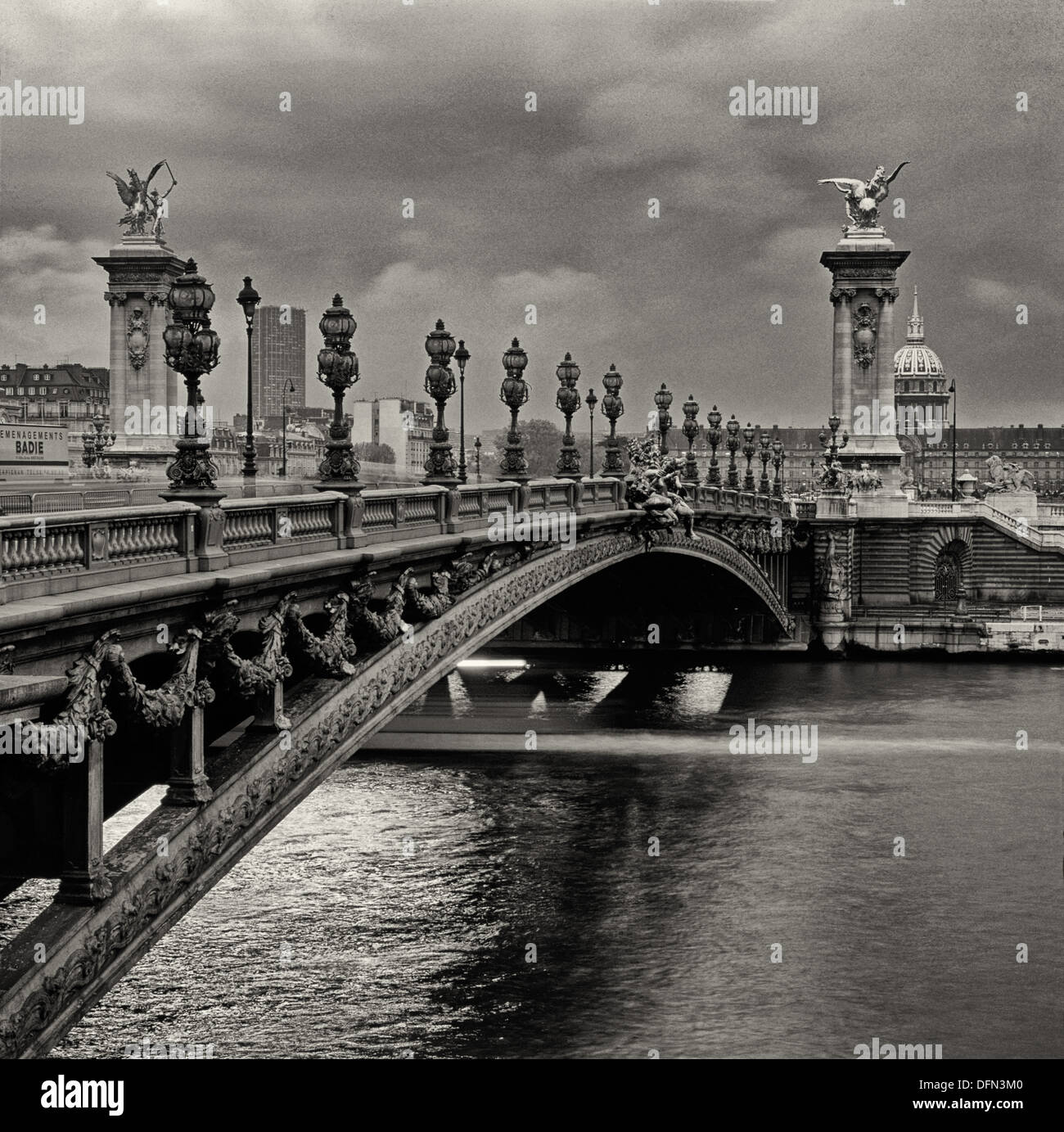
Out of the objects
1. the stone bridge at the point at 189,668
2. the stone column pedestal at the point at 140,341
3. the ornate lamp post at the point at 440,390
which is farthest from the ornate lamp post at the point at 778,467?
the ornate lamp post at the point at 440,390

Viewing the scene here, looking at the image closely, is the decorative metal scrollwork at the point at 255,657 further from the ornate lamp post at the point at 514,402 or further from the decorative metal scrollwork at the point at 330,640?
the ornate lamp post at the point at 514,402

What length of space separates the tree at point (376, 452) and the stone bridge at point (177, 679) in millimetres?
42460

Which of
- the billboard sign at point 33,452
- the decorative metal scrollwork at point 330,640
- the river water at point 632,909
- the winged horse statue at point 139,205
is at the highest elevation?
the winged horse statue at point 139,205

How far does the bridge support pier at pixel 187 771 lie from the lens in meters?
17.5

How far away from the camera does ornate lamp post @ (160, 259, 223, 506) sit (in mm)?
17625

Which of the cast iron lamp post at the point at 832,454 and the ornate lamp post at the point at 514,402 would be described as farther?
the cast iron lamp post at the point at 832,454

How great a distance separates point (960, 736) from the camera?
174 ft

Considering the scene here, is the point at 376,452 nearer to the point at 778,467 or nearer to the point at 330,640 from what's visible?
the point at 778,467

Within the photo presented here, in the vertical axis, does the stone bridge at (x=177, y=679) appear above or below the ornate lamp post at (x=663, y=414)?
below

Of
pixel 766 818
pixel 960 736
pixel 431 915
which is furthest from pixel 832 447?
pixel 431 915

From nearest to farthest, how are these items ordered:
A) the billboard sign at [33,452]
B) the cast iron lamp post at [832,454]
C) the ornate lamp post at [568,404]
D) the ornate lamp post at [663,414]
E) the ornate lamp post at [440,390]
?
the ornate lamp post at [440,390] < the ornate lamp post at [568,404] < the billboard sign at [33,452] < the ornate lamp post at [663,414] < the cast iron lamp post at [832,454]

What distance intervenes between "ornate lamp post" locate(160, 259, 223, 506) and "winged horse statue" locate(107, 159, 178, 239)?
69958 mm

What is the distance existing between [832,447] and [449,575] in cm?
6386

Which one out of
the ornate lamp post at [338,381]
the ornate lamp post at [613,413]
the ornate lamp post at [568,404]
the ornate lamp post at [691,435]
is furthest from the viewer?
the ornate lamp post at [691,435]
